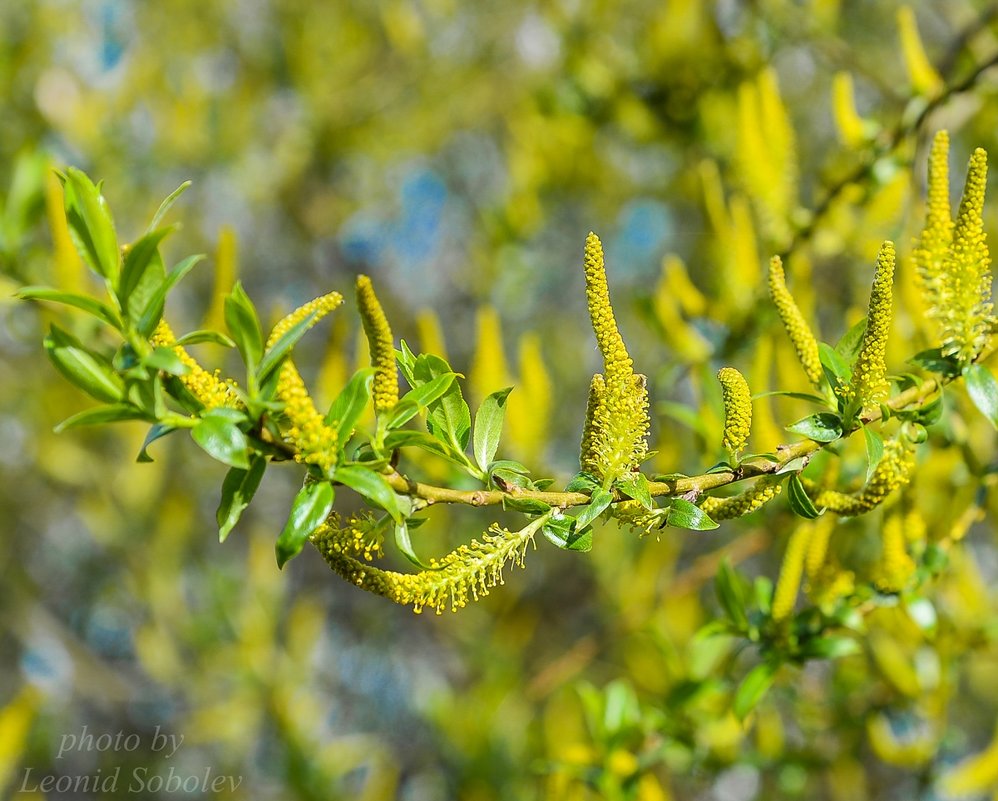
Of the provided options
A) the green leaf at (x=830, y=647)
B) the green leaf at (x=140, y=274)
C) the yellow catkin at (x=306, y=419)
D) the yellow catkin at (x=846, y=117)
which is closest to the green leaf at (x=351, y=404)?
the yellow catkin at (x=306, y=419)

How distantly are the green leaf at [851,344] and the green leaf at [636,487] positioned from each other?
0.16 metres

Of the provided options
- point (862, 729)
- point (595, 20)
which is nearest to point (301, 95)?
point (595, 20)

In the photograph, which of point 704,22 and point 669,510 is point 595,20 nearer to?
point 704,22

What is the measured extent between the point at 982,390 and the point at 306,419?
1.30 ft

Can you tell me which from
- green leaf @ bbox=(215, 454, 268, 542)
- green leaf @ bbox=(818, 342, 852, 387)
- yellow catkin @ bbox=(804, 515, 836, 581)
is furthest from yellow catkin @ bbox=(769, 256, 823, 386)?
green leaf @ bbox=(215, 454, 268, 542)

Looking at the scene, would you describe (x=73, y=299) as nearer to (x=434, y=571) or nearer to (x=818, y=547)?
(x=434, y=571)

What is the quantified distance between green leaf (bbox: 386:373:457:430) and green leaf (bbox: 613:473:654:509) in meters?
0.11

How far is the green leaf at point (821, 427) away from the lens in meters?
0.53

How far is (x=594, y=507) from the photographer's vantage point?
50cm

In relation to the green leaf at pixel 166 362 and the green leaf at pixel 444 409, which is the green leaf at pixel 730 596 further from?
the green leaf at pixel 166 362

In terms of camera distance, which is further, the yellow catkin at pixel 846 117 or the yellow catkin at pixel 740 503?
the yellow catkin at pixel 846 117

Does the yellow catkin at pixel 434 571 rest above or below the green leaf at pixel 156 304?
below

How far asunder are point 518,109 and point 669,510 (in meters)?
1.73

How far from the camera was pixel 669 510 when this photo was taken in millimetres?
520
